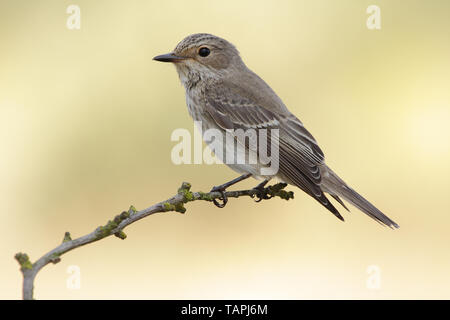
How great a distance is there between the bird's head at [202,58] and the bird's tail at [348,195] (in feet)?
4.21

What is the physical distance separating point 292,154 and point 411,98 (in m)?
4.11

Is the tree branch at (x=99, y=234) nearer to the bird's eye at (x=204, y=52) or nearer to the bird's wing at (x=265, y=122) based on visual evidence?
the bird's wing at (x=265, y=122)

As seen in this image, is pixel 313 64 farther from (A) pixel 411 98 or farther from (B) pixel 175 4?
(B) pixel 175 4

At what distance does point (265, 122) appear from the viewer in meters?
5.27

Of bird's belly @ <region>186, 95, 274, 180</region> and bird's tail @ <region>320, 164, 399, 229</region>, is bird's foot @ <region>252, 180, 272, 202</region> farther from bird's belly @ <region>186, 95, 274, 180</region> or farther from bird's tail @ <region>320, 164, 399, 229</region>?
bird's tail @ <region>320, 164, 399, 229</region>

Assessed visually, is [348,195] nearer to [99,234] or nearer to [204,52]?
[204,52]

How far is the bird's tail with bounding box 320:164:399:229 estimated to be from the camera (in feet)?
15.9

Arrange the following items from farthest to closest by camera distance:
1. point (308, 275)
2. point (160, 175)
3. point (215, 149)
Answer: point (160, 175) → point (308, 275) → point (215, 149)

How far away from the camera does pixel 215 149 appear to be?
4.93 meters

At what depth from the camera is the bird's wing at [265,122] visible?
5020 mm

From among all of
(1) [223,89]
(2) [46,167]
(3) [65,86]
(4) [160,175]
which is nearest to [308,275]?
(4) [160,175]

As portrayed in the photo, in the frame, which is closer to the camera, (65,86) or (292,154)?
(292,154)

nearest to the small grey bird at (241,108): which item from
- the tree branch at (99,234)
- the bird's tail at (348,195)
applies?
the bird's tail at (348,195)

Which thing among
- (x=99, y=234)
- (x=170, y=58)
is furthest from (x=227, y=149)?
(x=99, y=234)
